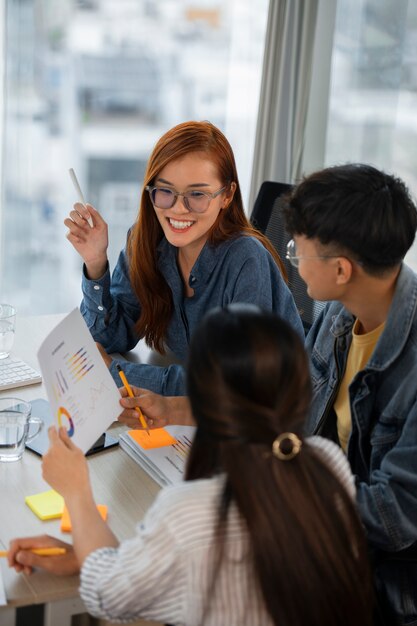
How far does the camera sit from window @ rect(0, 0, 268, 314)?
124 inches

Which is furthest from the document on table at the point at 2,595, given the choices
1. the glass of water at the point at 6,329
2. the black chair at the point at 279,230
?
the black chair at the point at 279,230

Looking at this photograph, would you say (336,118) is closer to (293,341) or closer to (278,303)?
(278,303)

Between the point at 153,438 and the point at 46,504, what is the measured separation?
0.29 meters

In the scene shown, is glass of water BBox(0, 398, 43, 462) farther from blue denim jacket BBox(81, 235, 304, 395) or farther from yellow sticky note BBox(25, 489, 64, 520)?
blue denim jacket BBox(81, 235, 304, 395)

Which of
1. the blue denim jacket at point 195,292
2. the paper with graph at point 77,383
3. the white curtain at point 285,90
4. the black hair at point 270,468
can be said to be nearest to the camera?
the black hair at point 270,468

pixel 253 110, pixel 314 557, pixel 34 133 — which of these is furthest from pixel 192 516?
pixel 253 110

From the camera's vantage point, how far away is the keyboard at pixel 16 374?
181 cm

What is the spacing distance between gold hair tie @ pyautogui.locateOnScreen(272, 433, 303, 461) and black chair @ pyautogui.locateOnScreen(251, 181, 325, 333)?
127 centimetres

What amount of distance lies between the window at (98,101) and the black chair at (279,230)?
3.86 feet

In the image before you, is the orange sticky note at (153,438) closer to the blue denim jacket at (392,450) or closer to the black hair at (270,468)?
the blue denim jacket at (392,450)

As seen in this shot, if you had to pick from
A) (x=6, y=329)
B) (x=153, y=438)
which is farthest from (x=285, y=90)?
(x=153, y=438)

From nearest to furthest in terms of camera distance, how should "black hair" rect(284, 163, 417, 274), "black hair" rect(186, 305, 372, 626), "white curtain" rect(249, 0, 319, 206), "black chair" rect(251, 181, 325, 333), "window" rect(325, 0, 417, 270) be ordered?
"black hair" rect(186, 305, 372, 626) < "black hair" rect(284, 163, 417, 274) < "black chair" rect(251, 181, 325, 333) < "window" rect(325, 0, 417, 270) < "white curtain" rect(249, 0, 319, 206)

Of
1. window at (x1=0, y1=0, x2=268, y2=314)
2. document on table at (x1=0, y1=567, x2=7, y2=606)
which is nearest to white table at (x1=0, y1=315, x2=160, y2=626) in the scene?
document on table at (x1=0, y1=567, x2=7, y2=606)

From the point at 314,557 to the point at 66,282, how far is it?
2689mm
